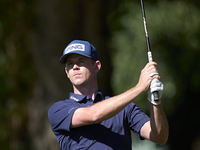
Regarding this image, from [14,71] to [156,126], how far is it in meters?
8.05

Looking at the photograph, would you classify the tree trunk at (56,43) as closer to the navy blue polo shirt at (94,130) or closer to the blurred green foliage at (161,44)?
the blurred green foliage at (161,44)

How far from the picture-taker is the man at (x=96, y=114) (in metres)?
3.48

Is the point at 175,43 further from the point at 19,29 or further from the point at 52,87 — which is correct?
the point at 19,29

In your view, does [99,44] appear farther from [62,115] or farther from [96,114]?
[96,114]

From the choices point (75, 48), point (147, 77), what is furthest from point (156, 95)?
point (75, 48)

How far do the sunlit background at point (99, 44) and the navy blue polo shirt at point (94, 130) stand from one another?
512cm


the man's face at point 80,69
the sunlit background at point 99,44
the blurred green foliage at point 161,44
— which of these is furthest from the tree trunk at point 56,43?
the man's face at point 80,69

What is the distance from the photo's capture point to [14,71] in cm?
1127

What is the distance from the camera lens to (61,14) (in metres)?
9.13

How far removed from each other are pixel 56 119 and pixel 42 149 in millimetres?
5915

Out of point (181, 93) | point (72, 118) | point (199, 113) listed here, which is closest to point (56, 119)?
point (72, 118)

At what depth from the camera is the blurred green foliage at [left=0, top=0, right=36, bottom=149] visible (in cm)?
1042

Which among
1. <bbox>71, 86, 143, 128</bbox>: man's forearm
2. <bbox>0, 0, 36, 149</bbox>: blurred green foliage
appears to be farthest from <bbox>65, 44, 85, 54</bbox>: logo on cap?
<bbox>0, 0, 36, 149</bbox>: blurred green foliage

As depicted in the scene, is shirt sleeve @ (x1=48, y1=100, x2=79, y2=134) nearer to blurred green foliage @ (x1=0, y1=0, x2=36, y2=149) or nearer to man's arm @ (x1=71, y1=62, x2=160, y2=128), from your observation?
man's arm @ (x1=71, y1=62, x2=160, y2=128)
